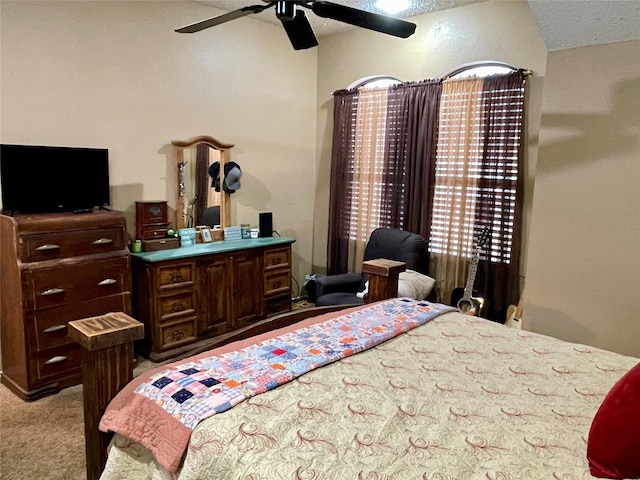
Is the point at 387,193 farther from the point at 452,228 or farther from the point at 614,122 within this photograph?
the point at 614,122

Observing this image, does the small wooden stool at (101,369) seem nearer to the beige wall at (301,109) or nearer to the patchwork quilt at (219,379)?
the patchwork quilt at (219,379)

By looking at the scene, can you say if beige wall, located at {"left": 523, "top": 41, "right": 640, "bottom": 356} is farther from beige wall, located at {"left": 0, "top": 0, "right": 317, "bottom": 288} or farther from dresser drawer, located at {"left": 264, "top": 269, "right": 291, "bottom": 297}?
beige wall, located at {"left": 0, "top": 0, "right": 317, "bottom": 288}

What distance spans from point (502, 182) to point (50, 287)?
129 inches

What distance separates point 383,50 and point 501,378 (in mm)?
3474

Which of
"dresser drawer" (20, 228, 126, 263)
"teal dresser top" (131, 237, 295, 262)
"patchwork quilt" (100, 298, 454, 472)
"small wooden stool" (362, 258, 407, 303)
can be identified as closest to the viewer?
"patchwork quilt" (100, 298, 454, 472)

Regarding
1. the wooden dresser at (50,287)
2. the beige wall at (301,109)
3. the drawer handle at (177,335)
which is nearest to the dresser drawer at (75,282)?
the wooden dresser at (50,287)

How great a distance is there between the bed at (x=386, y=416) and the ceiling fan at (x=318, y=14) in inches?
56.6

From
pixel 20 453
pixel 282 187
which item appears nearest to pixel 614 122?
pixel 282 187

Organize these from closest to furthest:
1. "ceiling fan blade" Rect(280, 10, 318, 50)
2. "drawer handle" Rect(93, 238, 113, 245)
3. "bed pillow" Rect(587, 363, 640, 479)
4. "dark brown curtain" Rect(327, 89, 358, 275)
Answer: "bed pillow" Rect(587, 363, 640, 479) < "ceiling fan blade" Rect(280, 10, 318, 50) < "drawer handle" Rect(93, 238, 113, 245) < "dark brown curtain" Rect(327, 89, 358, 275)

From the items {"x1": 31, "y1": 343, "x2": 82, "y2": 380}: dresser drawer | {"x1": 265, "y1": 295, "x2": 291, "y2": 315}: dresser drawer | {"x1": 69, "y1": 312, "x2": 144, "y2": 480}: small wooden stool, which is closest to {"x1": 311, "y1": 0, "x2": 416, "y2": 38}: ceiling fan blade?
{"x1": 69, "y1": 312, "x2": 144, "y2": 480}: small wooden stool

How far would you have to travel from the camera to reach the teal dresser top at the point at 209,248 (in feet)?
11.5

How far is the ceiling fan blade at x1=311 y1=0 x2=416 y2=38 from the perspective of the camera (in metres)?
2.13

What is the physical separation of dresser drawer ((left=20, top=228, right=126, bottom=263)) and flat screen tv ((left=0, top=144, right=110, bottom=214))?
28 cm

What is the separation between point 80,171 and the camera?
323cm
